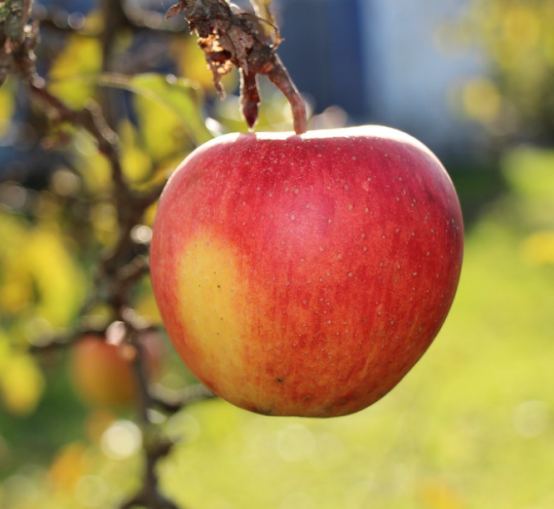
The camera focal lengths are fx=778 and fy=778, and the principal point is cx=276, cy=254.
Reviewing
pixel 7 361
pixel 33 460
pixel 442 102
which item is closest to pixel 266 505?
pixel 33 460

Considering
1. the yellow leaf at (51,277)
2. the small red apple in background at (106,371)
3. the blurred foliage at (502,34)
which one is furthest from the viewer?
the blurred foliage at (502,34)

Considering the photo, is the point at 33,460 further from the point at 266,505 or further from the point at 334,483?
the point at 334,483

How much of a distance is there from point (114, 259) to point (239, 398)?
332 millimetres

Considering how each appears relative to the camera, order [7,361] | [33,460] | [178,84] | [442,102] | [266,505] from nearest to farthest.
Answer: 1. [178,84]
2. [7,361]
3. [266,505]
4. [33,460]
5. [442,102]

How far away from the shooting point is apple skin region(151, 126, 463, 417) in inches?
24.8

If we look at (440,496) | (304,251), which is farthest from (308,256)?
(440,496)

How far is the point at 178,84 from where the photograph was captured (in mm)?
858

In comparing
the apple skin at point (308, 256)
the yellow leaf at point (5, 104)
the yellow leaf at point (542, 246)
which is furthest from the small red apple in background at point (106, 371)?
the apple skin at point (308, 256)

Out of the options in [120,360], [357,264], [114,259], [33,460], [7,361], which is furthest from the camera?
[33,460]

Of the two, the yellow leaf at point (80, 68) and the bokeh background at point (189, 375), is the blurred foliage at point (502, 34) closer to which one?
the bokeh background at point (189, 375)

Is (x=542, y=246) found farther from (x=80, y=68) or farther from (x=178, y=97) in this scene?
(x=80, y=68)

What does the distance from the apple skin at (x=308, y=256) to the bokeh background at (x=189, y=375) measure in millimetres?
215

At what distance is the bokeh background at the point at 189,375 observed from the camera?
1285 millimetres

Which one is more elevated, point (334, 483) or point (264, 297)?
point (264, 297)
